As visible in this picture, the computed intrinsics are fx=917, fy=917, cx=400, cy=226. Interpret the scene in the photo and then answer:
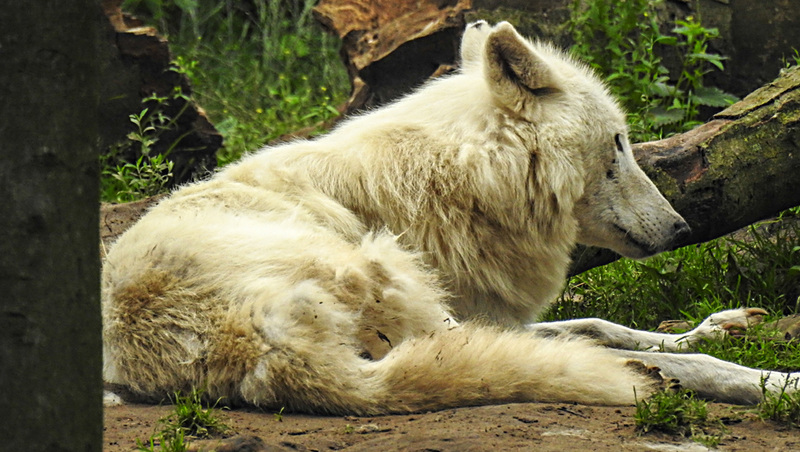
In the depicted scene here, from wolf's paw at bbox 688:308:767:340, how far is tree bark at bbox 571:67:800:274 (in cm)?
48

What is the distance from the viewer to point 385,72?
6992 mm

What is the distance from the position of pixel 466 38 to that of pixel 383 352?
1903 mm

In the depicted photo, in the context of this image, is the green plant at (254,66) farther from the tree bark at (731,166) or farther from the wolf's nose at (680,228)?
the wolf's nose at (680,228)

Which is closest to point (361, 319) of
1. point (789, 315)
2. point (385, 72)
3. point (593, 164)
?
point (593, 164)

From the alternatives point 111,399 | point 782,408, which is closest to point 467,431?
point 782,408

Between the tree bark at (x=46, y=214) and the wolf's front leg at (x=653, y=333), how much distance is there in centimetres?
283

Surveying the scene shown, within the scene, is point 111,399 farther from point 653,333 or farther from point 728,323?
point 728,323

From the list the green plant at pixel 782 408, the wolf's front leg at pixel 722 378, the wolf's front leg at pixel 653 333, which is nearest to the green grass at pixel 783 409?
the green plant at pixel 782 408

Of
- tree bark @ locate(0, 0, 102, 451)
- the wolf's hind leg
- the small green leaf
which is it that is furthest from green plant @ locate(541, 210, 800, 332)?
tree bark @ locate(0, 0, 102, 451)

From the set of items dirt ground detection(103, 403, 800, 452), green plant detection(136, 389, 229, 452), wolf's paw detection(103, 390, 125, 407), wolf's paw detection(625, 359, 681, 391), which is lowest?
wolf's paw detection(625, 359, 681, 391)

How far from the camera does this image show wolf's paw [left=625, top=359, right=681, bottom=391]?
324 centimetres

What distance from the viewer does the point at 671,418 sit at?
287 centimetres

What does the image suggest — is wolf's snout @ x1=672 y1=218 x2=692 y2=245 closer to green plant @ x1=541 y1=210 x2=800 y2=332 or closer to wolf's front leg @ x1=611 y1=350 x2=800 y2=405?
green plant @ x1=541 y1=210 x2=800 y2=332

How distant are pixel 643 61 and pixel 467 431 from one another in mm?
4648
